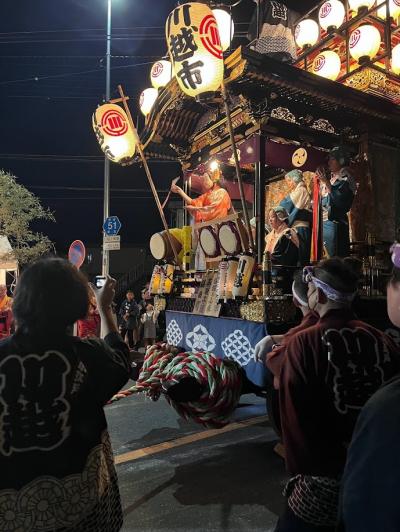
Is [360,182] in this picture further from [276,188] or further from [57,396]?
[57,396]

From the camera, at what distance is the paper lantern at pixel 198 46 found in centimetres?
532

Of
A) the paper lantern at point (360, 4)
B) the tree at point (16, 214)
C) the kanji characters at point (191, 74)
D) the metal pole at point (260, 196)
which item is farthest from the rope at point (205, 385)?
the tree at point (16, 214)

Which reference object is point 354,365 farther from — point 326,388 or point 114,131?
point 114,131

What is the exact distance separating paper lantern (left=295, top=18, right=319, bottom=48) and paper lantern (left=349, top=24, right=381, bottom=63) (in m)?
1.64

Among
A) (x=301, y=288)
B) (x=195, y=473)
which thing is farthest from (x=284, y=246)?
(x=195, y=473)

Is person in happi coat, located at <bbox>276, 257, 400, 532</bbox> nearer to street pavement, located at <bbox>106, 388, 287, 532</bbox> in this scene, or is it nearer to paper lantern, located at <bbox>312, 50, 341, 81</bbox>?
street pavement, located at <bbox>106, 388, 287, 532</bbox>

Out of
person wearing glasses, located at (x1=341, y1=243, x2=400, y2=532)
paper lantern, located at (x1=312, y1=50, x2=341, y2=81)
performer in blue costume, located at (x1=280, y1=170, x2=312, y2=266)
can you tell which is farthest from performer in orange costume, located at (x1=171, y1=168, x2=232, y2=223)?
person wearing glasses, located at (x1=341, y1=243, x2=400, y2=532)

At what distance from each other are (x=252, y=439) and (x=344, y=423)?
10.9 feet

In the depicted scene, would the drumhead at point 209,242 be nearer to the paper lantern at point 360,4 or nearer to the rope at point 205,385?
the rope at point 205,385

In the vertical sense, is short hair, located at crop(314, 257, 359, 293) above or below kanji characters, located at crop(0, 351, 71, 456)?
above

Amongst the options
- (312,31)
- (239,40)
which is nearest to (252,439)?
(312,31)

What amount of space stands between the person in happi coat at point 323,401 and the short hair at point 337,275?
0.49ft

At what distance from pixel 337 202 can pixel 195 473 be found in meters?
3.96

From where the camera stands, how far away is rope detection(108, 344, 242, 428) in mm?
4375
